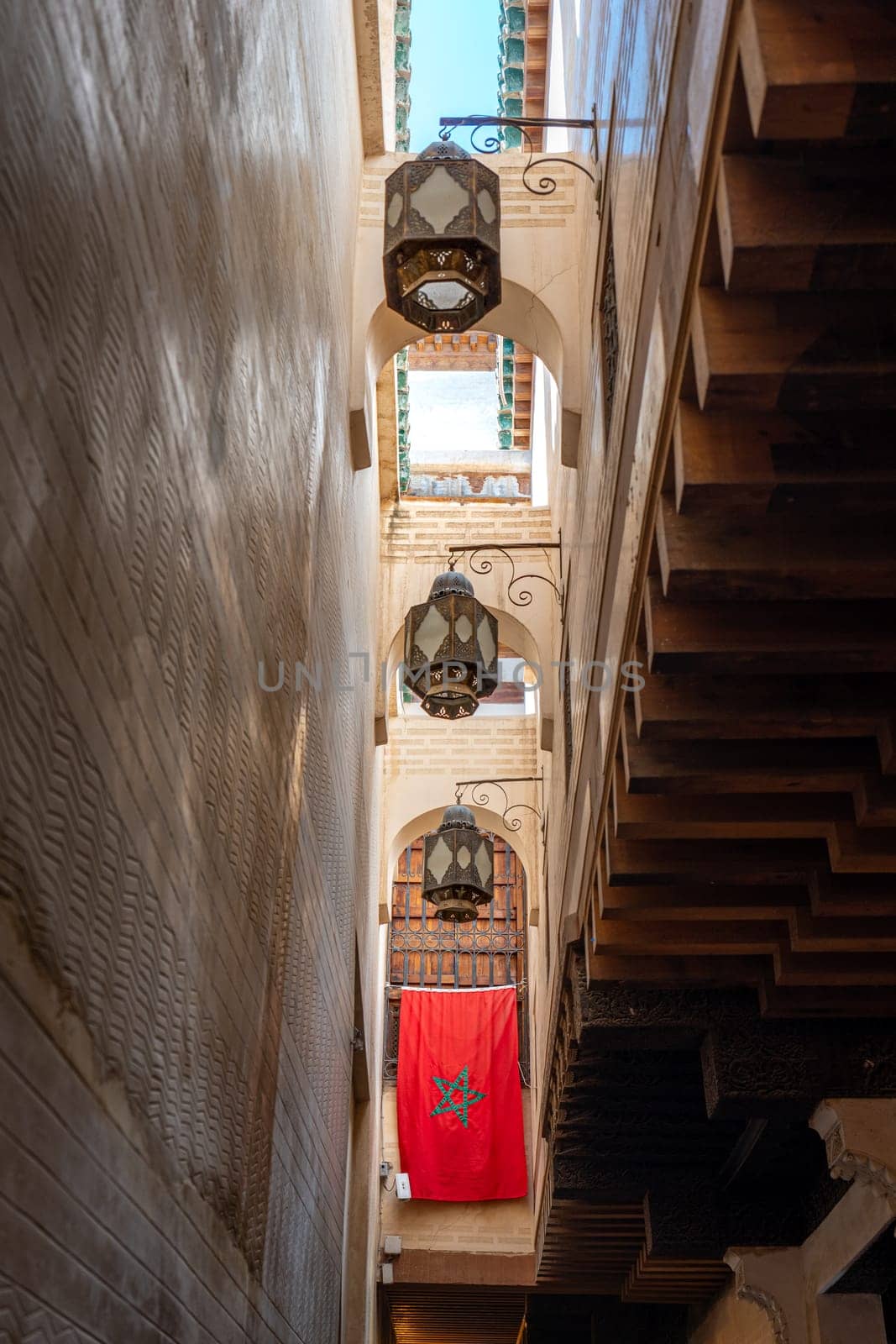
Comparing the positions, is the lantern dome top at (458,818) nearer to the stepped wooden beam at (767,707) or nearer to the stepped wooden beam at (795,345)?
the stepped wooden beam at (767,707)

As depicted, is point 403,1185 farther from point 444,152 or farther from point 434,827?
point 444,152

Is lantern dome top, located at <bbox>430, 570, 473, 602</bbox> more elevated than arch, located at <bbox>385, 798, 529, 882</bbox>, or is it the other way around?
lantern dome top, located at <bbox>430, 570, 473, 602</bbox>

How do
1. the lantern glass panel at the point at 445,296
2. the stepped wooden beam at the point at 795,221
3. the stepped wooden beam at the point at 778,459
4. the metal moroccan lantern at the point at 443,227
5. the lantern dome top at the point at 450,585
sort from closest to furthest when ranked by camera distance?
1. the stepped wooden beam at the point at 795,221
2. the stepped wooden beam at the point at 778,459
3. the metal moroccan lantern at the point at 443,227
4. the lantern glass panel at the point at 445,296
5. the lantern dome top at the point at 450,585

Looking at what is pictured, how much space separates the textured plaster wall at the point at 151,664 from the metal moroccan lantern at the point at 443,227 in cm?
62

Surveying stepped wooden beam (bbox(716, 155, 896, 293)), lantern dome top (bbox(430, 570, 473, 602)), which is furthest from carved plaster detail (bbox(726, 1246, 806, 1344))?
stepped wooden beam (bbox(716, 155, 896, 293))

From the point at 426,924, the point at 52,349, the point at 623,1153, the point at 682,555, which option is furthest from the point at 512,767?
the point at 52,349

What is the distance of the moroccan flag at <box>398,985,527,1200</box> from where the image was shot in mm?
13555

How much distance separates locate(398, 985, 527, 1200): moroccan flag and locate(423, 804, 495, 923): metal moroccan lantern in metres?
3.54

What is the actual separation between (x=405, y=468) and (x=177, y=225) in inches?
356

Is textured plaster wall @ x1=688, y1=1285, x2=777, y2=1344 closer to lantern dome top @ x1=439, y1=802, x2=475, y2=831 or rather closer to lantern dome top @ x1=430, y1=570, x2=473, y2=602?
lantern dome top @ x1=439, y1=802, x2=475, y2=831

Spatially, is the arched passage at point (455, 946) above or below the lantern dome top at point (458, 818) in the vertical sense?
below

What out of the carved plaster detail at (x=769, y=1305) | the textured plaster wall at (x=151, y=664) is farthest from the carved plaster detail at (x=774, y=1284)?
the textured plaster wall at (x=151, y=664)

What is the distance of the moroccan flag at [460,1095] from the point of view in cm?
1355

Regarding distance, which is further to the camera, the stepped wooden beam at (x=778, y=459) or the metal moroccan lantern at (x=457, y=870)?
the metal moroccan lantern at (x=457, y=870)
